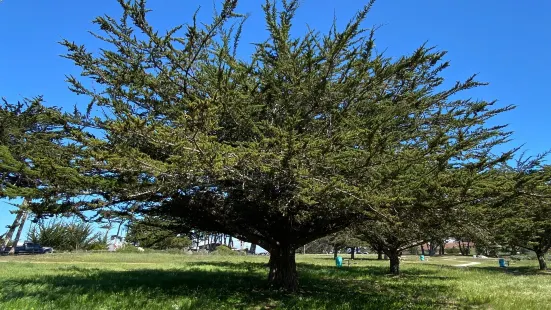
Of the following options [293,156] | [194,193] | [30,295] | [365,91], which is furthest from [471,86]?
[30,295]

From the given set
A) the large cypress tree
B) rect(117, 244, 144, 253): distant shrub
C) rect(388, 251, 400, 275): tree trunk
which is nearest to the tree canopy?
the large cypress tree

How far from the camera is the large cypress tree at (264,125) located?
7.04m

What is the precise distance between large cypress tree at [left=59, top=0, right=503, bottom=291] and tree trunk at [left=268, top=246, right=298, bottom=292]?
0.08m

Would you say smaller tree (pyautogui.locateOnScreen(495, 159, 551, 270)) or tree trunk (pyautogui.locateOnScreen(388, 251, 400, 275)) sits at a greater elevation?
smaller tree (pyautogui.locateOnScreen(495, 159, 551, 270))

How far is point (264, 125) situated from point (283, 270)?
5296 millimetres

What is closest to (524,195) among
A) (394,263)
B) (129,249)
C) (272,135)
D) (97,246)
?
(272,135)

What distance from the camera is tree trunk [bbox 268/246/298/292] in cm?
1208

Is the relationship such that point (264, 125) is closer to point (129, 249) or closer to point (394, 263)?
point (394, 263)

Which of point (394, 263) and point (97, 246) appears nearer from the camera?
point (394, 263)

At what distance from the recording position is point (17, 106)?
23375 millimetres

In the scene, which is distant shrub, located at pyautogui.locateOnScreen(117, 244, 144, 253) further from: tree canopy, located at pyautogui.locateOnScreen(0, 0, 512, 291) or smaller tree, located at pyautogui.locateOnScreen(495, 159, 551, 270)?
smaller tree, located at pyautogui.locateOnScreen(495, 159, 551, 270)

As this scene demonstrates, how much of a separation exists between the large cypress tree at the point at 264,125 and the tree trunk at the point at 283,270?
0.27 feet

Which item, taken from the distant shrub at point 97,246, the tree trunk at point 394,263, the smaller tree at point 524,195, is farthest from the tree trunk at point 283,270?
the distant shrub at point 97,246

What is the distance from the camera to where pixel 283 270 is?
1230 centimetres
